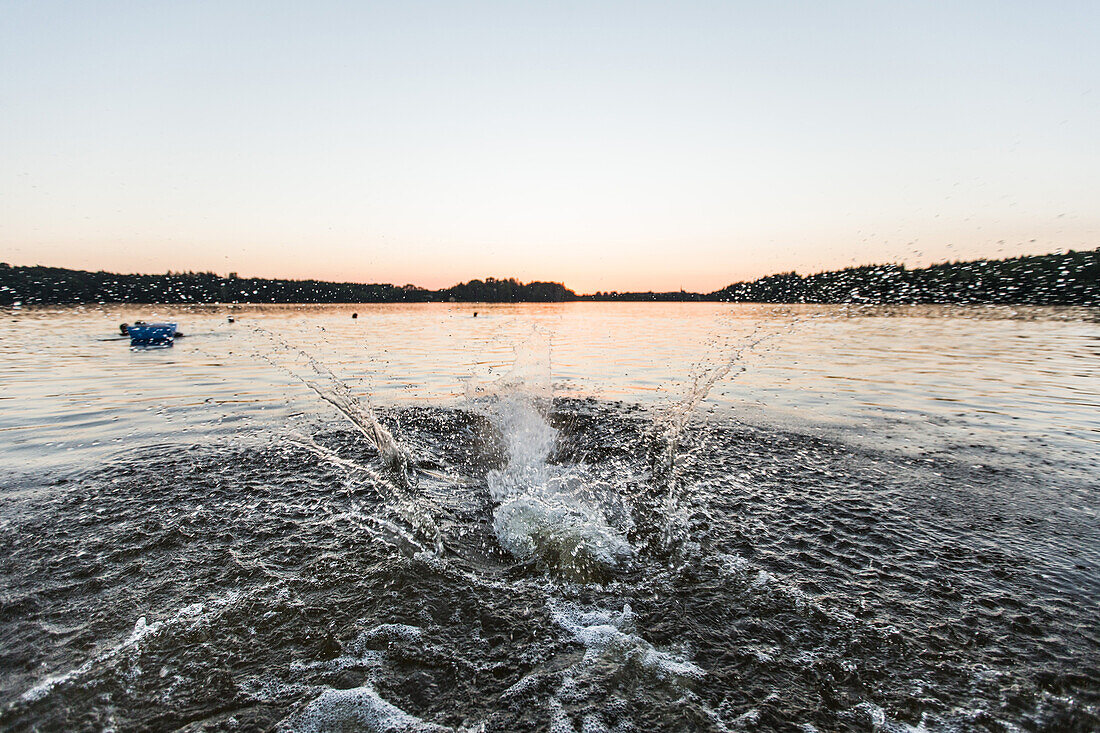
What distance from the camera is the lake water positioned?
3.83 metres

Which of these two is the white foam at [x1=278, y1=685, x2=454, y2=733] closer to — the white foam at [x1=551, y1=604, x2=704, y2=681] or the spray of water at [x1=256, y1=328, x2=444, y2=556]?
the white foam at [x1=551, y1=604, x2=704, y2=681]

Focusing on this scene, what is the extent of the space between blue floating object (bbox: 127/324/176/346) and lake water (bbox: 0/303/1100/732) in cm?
2280

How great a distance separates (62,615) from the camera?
15.6ft

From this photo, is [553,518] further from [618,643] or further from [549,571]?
[618,643]

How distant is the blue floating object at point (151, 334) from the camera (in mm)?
32062

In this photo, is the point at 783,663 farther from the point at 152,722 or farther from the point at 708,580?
the point at 152,722

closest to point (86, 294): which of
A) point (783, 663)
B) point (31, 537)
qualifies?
point (31, 537)

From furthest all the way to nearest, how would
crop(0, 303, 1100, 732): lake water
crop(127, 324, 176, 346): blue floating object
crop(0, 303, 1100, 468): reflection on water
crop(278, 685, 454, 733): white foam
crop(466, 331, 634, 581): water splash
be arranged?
crop(127, 324, 176, 346): blue floating object < crop(0, 303, 1100, 468): reflection on water < crop(466, 331, 634, 581): water splash < crop(0, 303, 1100, 732): lake water < crop(278, 685, 454, 733): white foam

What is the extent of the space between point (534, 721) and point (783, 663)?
7.52 feet

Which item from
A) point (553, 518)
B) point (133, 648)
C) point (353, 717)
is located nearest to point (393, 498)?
point (553, 518)

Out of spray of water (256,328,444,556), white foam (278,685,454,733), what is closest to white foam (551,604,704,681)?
white foam (278,685,454,733)

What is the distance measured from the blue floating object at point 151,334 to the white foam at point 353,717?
38598 millimetres

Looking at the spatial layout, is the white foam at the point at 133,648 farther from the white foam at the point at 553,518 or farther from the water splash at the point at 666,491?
the water splash at the point at 666,491

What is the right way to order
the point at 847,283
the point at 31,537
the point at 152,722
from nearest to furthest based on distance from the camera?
the point at 152,722 < the point at 31,537 < the point at 847,283
